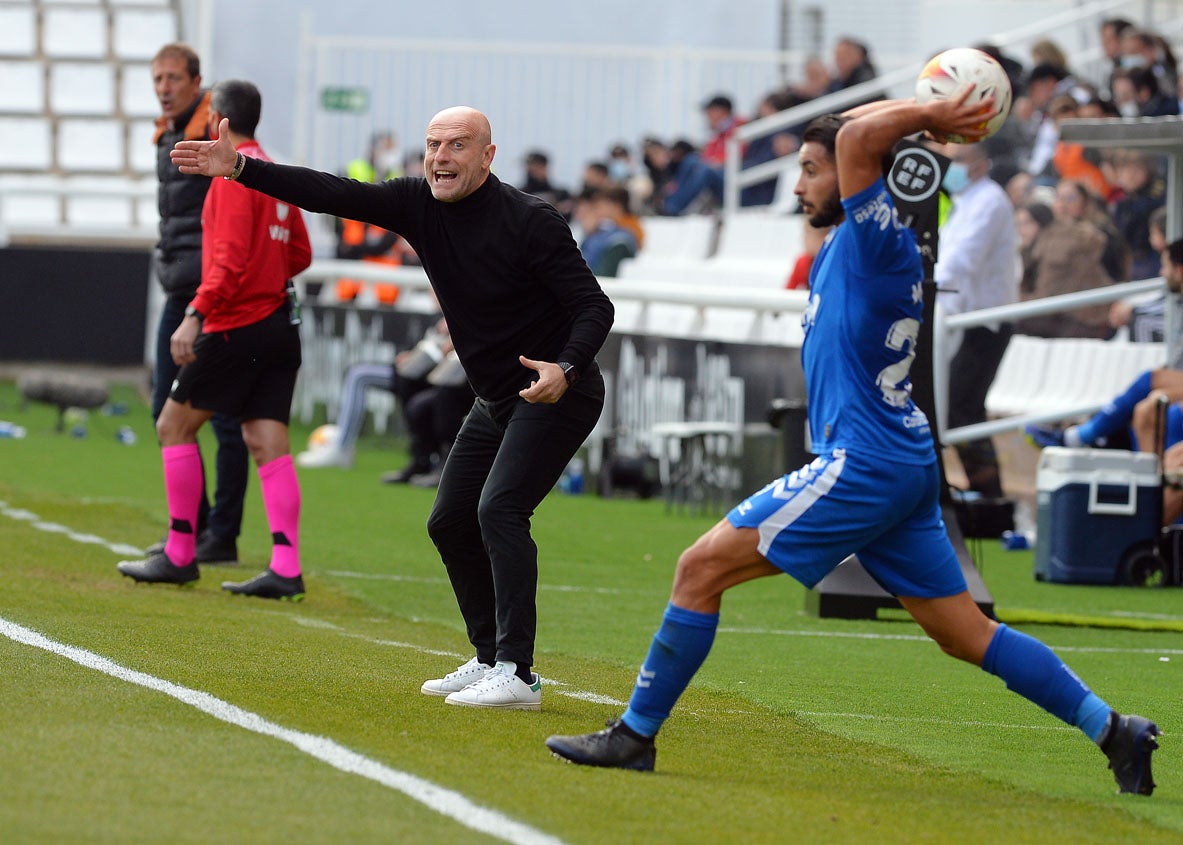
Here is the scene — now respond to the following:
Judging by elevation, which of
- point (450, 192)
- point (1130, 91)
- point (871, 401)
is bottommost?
point (871, 401)

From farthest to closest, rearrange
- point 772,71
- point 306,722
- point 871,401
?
point 772,71 → point 306,722 → point 871,401

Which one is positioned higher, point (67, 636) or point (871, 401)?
point (871, 401)

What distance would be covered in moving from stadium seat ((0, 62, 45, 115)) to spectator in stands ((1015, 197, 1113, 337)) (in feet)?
58.8

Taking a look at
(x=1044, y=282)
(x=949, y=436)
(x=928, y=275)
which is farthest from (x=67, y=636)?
(x=1044, y=282)

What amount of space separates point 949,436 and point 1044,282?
9.83 feet

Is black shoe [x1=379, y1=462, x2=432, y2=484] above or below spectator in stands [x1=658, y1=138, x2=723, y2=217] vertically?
below

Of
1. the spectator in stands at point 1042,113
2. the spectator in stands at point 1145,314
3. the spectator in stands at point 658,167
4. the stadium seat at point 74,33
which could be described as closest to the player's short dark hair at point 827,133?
the spectator in stands at point 1145,314

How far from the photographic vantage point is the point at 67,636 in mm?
7629

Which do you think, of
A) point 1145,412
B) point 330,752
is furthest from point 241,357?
point 1145,412

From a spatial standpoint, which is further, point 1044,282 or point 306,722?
point 1044,282

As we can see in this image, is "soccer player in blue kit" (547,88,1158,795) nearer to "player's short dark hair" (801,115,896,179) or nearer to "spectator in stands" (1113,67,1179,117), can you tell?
"player's short dark hair" (801,115,896,179)

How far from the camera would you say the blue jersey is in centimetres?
568

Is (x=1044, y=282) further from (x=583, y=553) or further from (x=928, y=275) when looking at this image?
(x=928, y=275)

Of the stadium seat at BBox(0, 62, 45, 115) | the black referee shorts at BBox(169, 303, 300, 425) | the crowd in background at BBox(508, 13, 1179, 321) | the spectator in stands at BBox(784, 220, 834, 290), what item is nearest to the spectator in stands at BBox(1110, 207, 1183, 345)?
the crowd in background at BBox(508, 13, 1179, 321)
